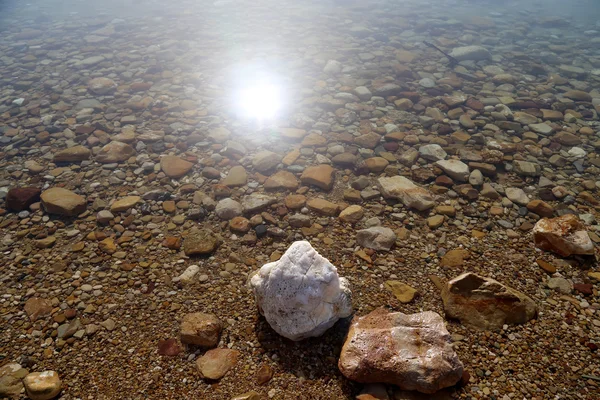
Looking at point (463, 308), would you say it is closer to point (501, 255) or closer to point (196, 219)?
point (501, 255)

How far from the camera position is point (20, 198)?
369 cm

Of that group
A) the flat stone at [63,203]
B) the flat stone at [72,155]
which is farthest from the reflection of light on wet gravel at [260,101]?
the flat stone at [63,203]

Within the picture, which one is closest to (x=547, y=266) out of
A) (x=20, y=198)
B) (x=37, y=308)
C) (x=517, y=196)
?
(x=517, y=196)

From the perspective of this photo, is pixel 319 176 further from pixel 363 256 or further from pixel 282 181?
pixel 363 256

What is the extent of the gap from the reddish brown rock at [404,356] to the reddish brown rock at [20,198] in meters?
3.39

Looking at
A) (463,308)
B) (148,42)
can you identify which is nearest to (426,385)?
(463,308)

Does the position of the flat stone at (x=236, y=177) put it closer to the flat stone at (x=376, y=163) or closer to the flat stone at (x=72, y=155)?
the flat stone at (x=376, y=163)

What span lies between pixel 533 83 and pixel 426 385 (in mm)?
5815

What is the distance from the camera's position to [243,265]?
309cm

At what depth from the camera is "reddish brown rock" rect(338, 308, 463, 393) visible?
209cm

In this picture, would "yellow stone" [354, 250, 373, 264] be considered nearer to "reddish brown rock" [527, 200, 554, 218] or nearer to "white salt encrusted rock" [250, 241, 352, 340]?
"white salt encrusted rock" [250, 241, 352, 340]

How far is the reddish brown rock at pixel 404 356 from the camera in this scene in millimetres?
2092

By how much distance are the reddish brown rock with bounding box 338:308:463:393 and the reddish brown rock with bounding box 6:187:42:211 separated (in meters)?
3.39

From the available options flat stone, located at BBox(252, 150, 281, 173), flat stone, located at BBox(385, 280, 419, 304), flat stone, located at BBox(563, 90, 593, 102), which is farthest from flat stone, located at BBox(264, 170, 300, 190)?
flat stone, located at BBox(563, 90, 593, 102)
